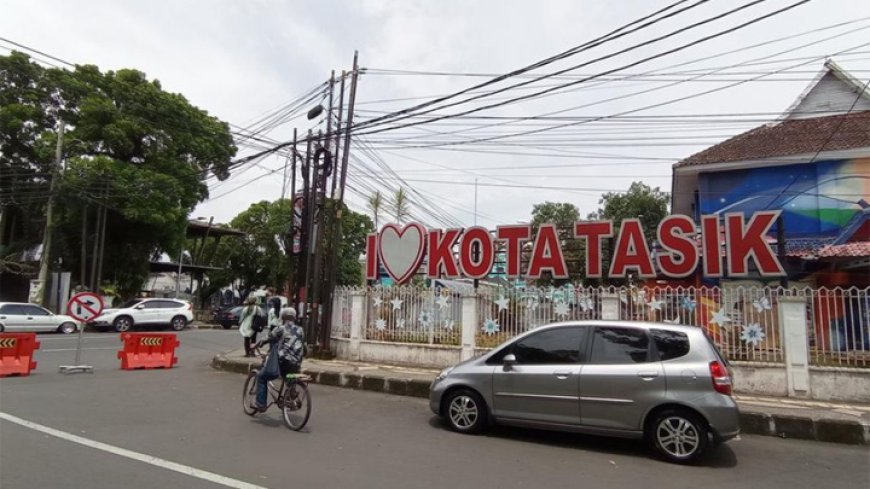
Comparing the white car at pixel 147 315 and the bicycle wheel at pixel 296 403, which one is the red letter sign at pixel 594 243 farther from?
the white car at pixel 147 315

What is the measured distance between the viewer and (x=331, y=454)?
566cm

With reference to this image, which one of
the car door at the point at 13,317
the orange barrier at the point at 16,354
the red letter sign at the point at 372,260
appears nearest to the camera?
the orange barrier at the point at 16,354

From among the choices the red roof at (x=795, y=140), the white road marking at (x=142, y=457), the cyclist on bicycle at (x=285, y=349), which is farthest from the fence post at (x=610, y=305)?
the red roof at (x=795, y=140)

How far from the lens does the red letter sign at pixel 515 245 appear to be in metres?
12.4

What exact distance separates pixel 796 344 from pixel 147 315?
25.0 metres

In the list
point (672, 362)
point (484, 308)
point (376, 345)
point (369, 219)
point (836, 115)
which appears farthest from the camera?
point (369, 219)

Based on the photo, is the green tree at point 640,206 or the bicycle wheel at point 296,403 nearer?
the bicycle wheel at point 296,403

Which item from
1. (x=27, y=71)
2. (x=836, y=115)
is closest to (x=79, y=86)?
(x=27, y=71)

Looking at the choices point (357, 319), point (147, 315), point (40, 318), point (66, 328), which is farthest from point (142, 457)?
point (147, 315)

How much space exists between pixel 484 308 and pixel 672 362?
18.9ft

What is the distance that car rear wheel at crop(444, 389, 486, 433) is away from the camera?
22.0ft

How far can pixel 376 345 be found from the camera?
1251cm

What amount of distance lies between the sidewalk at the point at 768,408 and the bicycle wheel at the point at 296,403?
2.90 meters

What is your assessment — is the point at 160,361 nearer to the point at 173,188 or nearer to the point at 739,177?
the point at 173,188
